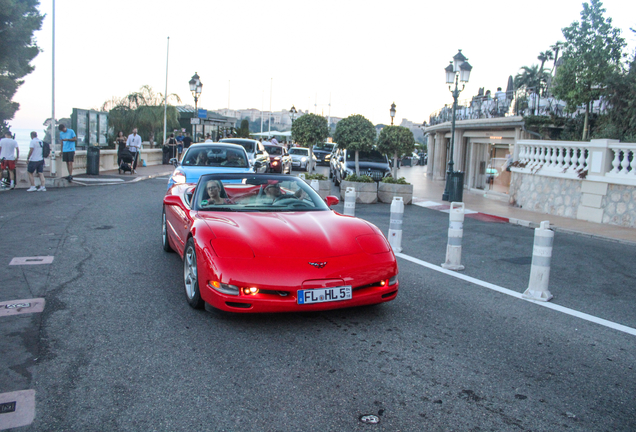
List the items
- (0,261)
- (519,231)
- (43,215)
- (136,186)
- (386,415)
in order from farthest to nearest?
(136,186), (519,231), (43,215), (0,261), (386,415)

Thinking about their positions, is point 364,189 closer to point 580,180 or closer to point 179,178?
point 580,180

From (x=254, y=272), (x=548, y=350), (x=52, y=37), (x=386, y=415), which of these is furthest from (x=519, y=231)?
(x=52, y=37)

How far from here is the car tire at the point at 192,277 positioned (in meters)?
5.08

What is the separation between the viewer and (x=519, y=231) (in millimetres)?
12250

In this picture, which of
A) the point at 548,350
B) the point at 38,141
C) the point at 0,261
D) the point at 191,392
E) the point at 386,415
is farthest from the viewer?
the point at 38,141

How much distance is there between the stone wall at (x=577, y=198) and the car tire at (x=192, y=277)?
1157cm

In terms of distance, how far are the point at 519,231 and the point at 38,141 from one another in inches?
540

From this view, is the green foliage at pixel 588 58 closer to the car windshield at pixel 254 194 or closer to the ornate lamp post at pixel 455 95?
the ornate lamp post at pixel 455 95

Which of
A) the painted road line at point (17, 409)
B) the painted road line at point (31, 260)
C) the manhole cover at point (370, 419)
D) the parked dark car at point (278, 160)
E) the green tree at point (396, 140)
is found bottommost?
the painted road line at point (17, 409)

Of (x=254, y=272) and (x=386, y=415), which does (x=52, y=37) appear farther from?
(x=386, y=415)

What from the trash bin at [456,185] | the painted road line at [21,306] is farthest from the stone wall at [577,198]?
the painted road line at [21,306]

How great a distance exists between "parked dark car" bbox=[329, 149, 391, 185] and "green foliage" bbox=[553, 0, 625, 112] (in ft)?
22.6

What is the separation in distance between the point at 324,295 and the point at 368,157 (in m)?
18.4

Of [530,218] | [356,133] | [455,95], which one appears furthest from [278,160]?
[530,218]
